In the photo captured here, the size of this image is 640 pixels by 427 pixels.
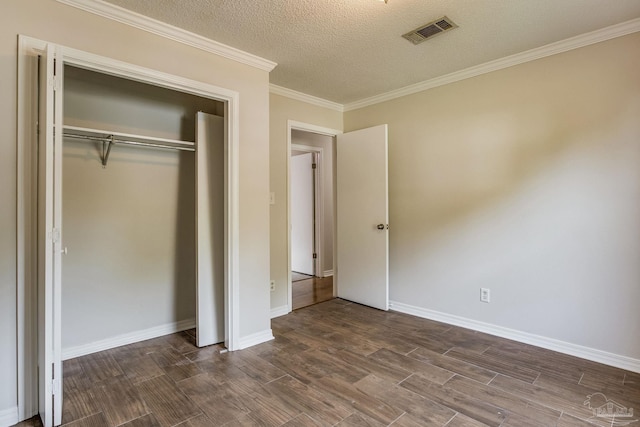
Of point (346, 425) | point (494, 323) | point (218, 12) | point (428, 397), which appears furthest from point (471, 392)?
point (218, 12)

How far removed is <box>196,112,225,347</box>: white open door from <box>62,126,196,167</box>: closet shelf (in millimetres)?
212

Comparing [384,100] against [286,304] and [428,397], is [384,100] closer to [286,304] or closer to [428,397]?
[286,304]

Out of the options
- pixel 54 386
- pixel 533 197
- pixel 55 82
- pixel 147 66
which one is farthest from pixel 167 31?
pixel 533 197

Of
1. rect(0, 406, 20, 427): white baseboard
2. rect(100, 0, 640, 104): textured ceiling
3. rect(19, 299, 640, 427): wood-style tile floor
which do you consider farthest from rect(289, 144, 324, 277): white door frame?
rect(0, 406, 20, 427): white baseboard

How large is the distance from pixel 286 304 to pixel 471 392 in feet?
6.91

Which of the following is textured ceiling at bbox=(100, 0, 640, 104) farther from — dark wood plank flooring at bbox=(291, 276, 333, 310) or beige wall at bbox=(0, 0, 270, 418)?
dark wood plank flooring at bbox=(291, 276, 333, 310)

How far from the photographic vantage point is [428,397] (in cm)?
205

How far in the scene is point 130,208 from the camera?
289cm

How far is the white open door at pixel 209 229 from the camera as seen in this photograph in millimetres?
2848

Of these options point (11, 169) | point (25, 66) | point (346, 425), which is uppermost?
point (25, 66)

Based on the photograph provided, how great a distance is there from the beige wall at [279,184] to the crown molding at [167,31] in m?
0.71

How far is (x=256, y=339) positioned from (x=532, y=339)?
2349 millimetres

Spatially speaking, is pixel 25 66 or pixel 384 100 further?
pixel 384 100

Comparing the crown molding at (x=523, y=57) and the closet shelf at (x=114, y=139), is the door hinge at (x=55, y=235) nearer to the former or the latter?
the closet shelf at (x=114, y=139)
